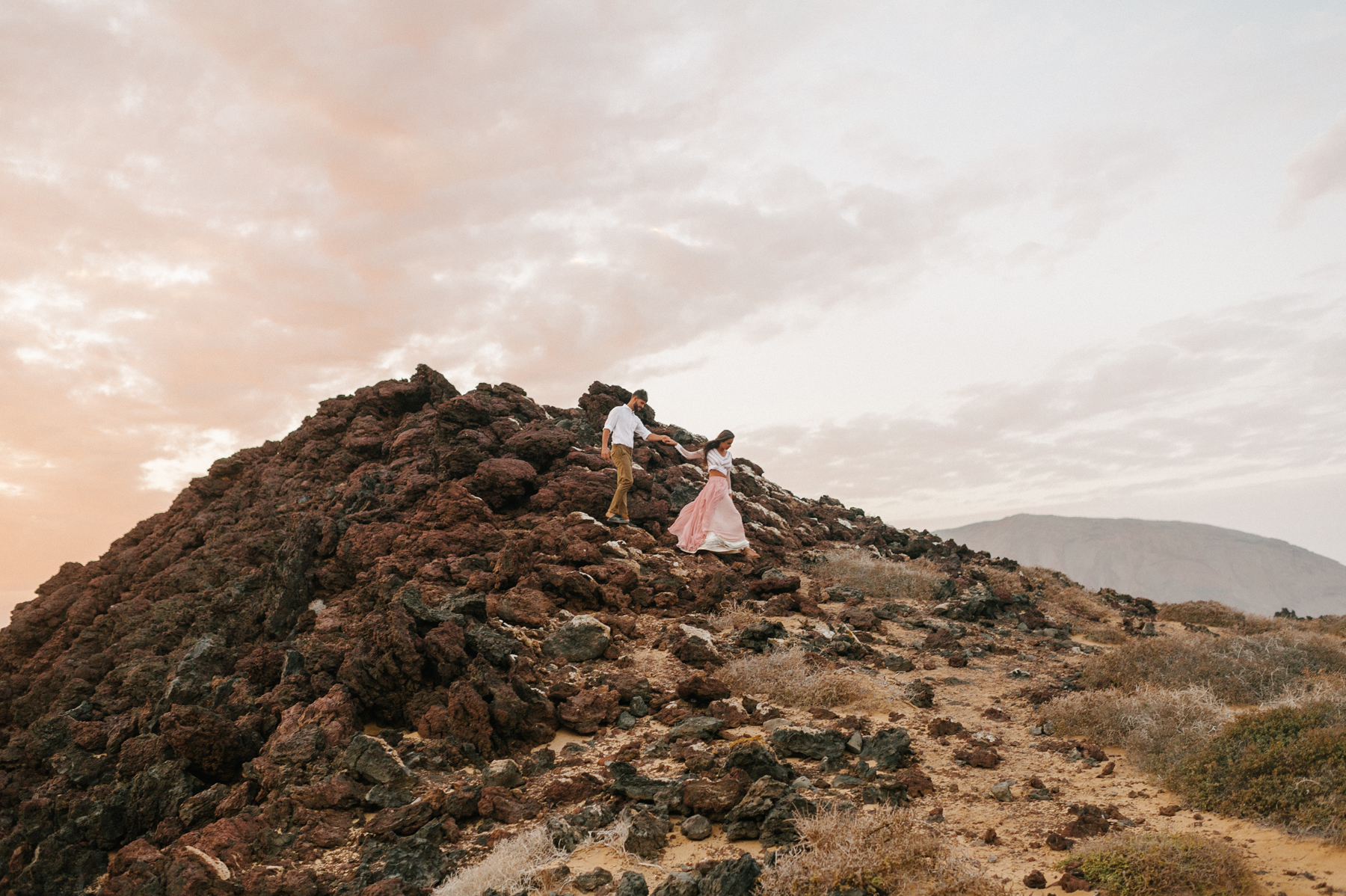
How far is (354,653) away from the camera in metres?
7.83

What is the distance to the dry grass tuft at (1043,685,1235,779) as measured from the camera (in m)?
6.18

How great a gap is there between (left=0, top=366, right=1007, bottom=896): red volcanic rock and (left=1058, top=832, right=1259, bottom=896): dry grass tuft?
2527 millimetres

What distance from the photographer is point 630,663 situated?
8.74 metres

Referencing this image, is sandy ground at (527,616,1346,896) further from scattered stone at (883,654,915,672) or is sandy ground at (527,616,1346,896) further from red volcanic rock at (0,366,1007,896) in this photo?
scattered stone at (883,654,915,672)

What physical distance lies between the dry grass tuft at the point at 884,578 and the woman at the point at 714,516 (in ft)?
7.06

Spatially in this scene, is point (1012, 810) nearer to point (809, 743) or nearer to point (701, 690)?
point (809, 743)

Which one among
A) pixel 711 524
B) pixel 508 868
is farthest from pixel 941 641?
pixel 508 868

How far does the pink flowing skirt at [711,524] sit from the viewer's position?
44.2ft

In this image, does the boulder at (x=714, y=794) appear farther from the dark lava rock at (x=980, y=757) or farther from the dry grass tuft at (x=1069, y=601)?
the dry grass tuft at (x=1069, y=601)

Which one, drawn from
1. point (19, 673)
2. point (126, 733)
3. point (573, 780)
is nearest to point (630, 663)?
point (573, 780)

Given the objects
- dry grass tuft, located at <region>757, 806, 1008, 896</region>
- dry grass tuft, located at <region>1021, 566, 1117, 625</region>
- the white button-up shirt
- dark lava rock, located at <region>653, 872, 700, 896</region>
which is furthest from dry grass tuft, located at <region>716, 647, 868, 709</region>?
dry grass tuft, located at <region>1021, 566, 1117, 625</region>

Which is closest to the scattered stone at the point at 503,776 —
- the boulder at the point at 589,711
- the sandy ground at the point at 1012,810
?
the sandy ground at the point at 1012,810

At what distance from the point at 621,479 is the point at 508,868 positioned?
28.1 ft

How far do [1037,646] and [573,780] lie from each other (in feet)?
27.9
